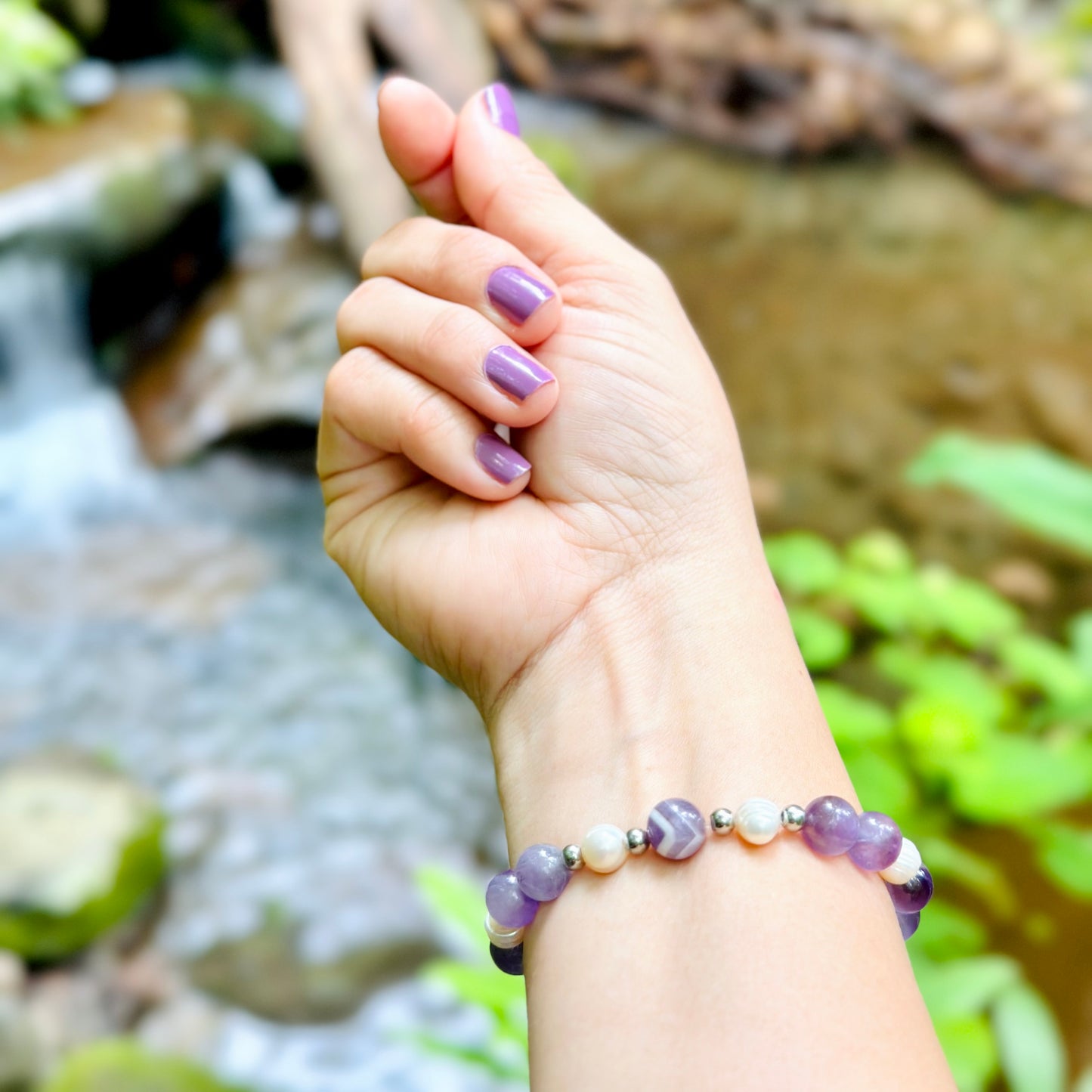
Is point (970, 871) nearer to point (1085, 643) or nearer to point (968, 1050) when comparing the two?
point (968, 1050)

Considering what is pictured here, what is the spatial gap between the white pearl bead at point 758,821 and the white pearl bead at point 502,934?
0.72ft

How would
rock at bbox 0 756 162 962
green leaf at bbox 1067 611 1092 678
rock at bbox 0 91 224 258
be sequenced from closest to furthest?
green leaf at bbox 1067 611 1092 678 < rock at bbox 0 756 162 962 < rock at bbox 0 91 224 258

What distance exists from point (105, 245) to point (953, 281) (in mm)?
3742

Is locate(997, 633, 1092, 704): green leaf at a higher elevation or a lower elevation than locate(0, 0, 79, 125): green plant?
lower

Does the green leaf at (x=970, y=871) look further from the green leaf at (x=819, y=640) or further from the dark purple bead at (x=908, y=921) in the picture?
the dark purple bead at (x=908, y=921)

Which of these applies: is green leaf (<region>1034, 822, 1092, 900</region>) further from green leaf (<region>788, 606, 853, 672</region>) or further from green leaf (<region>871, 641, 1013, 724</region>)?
green leaf (<region>788, 606, 853, 672</region>)

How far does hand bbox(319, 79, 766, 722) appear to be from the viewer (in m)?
0.92

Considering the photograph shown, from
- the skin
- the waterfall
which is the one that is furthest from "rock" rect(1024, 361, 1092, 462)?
the waterfall

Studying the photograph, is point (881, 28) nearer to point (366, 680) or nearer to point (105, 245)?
point (105, 245)

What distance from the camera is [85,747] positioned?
2.67m

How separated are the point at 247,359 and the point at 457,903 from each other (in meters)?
2.95

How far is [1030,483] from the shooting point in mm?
1377

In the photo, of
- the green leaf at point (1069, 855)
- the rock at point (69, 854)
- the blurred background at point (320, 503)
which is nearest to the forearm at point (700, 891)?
the blurred background at point (320, 503)

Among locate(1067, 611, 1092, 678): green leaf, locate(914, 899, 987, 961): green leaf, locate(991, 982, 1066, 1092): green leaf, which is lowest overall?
locate(914, 899, 987, 961): green leaf
